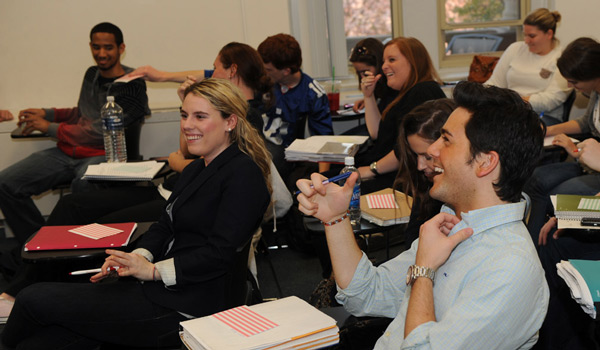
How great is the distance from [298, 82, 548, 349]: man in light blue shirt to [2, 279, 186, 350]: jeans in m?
0.76

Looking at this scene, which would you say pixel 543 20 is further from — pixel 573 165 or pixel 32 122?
pixel 32 122

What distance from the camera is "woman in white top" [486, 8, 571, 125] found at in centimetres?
431

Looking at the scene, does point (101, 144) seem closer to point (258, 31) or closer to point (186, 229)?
point (258, 31)

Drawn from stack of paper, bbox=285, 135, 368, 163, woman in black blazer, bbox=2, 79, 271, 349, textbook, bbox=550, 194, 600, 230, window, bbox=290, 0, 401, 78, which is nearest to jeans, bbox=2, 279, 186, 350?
woman in black blazer, bbox=2, 79, 271, 349

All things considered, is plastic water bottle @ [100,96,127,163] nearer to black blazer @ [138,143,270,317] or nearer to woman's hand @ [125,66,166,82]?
woman's hand @ [125,66,166,82]

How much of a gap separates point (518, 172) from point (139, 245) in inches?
58.0

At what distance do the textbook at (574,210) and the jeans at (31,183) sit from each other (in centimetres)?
289

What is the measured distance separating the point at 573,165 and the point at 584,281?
218 cm

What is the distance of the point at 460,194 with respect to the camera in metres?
1.42

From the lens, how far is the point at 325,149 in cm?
347

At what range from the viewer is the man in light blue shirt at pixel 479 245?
4.01ft

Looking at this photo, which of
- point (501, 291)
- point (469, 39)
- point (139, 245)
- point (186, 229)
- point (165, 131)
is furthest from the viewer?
point (469, 39)

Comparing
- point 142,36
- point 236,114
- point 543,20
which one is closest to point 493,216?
point 236,114

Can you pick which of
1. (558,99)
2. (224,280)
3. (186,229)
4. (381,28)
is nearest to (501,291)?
(224,280)
